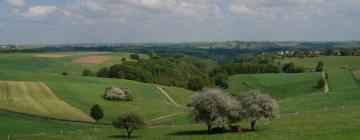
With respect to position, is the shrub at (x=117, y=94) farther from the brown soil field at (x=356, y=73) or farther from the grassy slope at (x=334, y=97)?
the brown soil field at (x=356, y=73)

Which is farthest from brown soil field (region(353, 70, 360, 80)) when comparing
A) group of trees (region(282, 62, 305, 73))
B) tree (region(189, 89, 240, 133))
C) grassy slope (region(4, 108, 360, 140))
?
tree (region(189, 89, 240, 133))

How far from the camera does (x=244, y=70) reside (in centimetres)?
19312

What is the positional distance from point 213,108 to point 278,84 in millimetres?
83329

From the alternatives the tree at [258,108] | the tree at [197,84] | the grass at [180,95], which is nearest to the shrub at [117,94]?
the grass at [180,95]

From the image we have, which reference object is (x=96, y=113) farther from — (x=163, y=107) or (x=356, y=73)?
(x=356, y=73)

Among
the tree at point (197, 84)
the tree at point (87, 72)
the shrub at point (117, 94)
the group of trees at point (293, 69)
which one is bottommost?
the tree at point (197, 84)

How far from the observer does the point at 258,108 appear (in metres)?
57.9

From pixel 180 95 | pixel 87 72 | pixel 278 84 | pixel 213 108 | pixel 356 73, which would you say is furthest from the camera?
pixel 87 72

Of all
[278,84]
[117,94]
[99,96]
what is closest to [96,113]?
[117,94]

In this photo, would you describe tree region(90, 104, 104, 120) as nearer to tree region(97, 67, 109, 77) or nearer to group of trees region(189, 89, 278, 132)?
group of trees region(189, 89, 278, 132)

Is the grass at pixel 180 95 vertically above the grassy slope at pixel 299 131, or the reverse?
the grassy slope at pixel 299 131

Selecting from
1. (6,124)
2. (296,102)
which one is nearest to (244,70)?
(296,102)

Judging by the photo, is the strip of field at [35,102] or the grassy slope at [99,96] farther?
the grassy slope at [99,96]

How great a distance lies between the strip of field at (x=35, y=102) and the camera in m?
83.9
